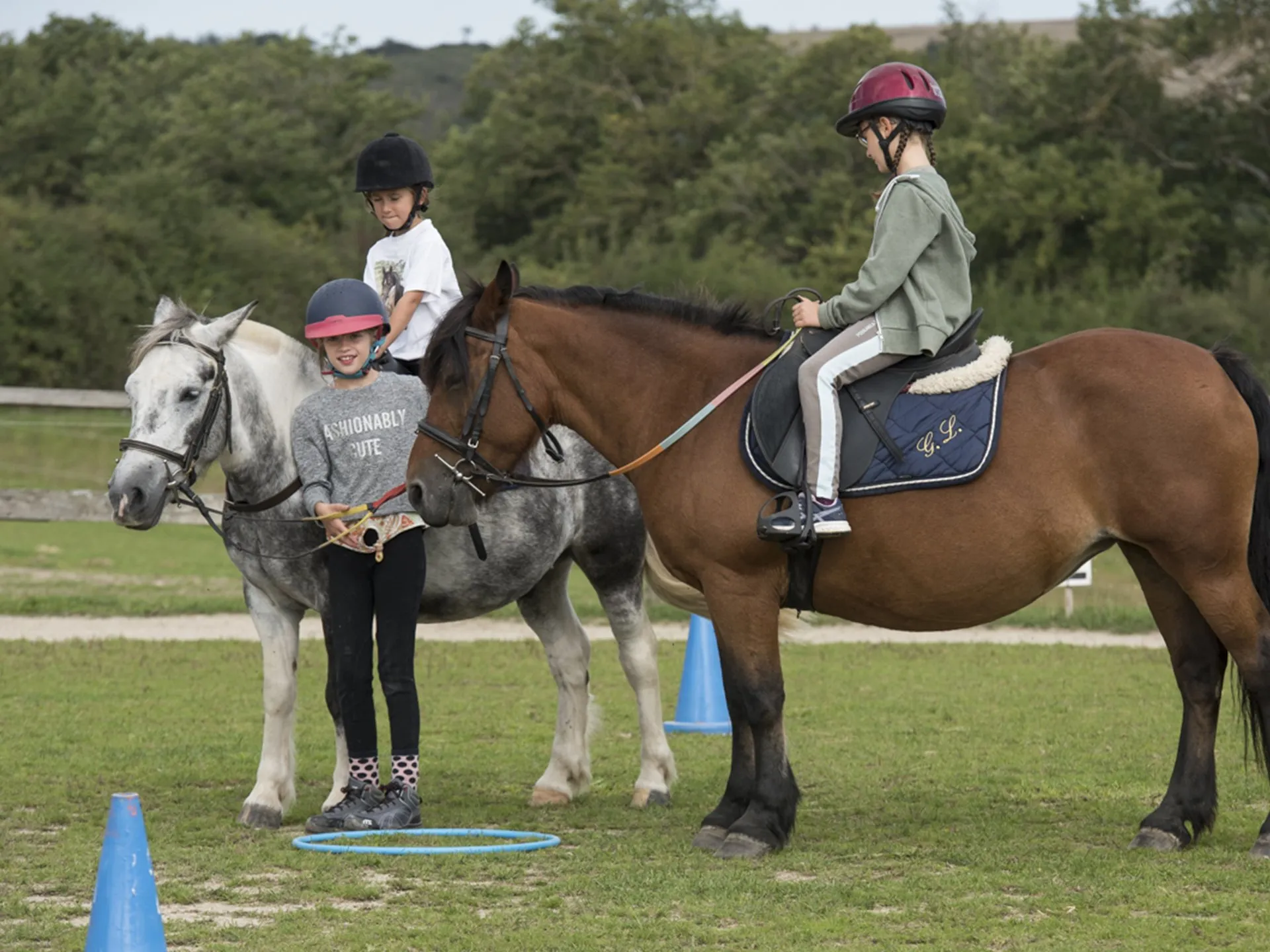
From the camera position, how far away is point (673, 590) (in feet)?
25.6

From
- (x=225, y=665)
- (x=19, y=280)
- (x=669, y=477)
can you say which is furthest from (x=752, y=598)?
(x=19, y=280)

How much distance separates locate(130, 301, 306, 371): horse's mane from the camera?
667cm

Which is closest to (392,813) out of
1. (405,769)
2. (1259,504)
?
(405,769)

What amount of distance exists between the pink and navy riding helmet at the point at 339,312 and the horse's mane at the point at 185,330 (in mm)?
254

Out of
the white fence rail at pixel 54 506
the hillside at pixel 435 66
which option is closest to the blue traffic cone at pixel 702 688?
the white fence rail at pixel 54 506

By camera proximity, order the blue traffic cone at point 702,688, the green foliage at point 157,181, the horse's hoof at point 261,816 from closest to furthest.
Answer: the horse's hoof at point 261,816
the blue traffic cone at point 702,688
the green foliage at point 157,181

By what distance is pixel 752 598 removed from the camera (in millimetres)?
6387

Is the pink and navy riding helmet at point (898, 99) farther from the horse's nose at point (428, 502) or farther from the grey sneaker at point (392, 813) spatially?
the grey sneaker at point (392, 813)

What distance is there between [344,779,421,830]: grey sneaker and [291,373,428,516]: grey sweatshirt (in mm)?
1193

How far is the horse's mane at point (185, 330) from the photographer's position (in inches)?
263

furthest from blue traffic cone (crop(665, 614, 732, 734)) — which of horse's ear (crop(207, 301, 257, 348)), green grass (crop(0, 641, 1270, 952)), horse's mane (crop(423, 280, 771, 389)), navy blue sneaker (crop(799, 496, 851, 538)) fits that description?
horse's ear (crop(207, 301, 257, 348))

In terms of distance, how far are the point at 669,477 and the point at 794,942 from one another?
2.07 meters

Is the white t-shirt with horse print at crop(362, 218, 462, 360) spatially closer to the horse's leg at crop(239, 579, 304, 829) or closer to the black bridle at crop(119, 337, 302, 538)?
the black bridle at crop(119, 337, 302, 538)

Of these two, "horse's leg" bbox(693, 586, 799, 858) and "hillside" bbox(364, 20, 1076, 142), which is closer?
"horse's leg" bbox(693, 586, 799, 858)
